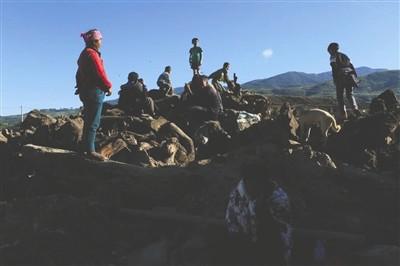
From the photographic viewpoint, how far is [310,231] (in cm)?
610

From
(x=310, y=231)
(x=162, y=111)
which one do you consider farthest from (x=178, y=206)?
(x=162, y=111)

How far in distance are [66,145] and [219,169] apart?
3.24 meters

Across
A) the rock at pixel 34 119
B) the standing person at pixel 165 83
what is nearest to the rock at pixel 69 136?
the rock at pixel 34 119

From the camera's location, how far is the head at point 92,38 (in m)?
7.81

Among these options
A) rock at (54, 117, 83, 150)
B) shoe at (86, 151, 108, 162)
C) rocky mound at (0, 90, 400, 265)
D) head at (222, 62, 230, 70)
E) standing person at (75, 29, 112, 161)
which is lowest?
rocky mound at (0, 90, 400, 265)

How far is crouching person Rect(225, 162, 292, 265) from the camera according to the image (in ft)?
17.2

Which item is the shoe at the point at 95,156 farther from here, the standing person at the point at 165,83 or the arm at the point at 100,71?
the standing person at the point at 165,83

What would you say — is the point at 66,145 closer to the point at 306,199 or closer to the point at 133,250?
the point at 133,250

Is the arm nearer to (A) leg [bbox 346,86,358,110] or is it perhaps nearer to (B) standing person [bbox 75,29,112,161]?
(B) standing person [bbox 75,29,112,161]

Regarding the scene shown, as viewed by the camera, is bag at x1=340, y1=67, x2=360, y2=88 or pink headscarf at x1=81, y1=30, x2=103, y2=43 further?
bag at x1=340, y1=67, x2=360, y2=88

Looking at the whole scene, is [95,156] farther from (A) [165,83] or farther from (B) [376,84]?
(B) [376,84]

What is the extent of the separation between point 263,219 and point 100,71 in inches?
150

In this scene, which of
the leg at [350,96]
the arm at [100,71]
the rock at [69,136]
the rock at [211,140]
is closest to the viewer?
the arm at [100,71]

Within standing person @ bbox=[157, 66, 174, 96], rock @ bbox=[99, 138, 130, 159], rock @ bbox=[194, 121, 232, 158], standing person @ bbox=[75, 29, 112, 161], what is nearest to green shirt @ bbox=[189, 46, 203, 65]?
standing person @ bbox=[157, 66, 174, 96]
